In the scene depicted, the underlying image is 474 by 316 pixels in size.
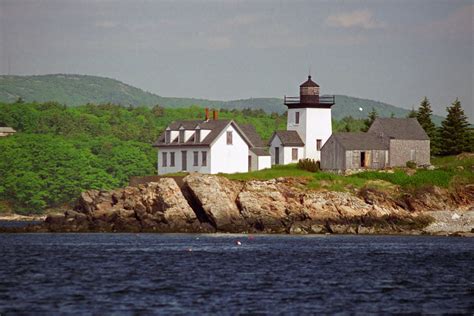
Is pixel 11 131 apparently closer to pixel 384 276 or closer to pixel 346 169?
pixel 346 169

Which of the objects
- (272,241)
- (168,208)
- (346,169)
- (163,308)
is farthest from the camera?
(346,169)

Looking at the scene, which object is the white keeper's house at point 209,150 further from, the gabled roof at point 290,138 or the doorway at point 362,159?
the doorway at point 362,159

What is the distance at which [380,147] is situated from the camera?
10031cm

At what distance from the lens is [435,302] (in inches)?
1747

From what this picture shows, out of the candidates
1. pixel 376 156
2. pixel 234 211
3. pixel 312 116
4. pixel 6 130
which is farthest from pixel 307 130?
pixel 6 130

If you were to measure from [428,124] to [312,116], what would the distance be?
16394 mm

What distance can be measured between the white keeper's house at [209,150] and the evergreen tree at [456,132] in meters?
20.1

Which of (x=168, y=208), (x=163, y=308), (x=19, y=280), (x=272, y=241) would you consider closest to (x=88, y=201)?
(x=168, y=208)

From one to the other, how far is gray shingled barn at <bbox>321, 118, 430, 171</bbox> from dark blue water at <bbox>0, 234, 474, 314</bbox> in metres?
19.3

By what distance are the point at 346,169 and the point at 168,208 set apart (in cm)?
1954

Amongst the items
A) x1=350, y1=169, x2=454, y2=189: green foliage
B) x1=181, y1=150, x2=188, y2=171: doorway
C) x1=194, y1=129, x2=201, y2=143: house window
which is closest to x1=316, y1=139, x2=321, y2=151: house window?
x1=350, y1=169, x2=454, y2=189: green foliage

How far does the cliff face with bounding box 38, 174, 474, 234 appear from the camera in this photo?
85.1 metres

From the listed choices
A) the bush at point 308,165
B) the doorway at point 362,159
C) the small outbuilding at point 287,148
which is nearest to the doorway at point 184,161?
the small outbuilding at point 287,148

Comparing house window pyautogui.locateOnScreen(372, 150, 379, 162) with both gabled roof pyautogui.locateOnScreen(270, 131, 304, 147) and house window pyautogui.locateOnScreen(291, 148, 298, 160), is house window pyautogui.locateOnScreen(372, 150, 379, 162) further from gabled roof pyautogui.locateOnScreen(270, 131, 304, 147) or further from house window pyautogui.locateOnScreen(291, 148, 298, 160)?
house window pyautogui.locateOnScreen(291, 148, 298, 160)
